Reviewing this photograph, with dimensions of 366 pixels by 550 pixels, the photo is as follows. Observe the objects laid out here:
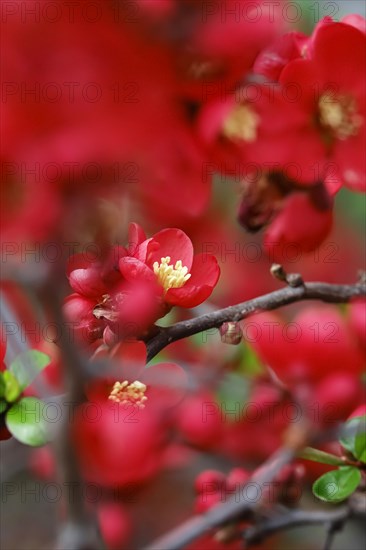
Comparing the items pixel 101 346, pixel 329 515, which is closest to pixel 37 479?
pixel 329 515

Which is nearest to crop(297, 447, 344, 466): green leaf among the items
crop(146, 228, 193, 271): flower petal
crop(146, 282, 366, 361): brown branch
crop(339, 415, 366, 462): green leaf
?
crop(339, 415, 366, 462): green leaf

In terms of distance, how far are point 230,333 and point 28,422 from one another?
157mm

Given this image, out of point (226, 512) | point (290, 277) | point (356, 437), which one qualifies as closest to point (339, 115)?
point (290, 277)

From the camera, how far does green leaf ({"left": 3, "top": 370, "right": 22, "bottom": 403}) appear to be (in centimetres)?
53

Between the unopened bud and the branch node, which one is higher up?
the branch node

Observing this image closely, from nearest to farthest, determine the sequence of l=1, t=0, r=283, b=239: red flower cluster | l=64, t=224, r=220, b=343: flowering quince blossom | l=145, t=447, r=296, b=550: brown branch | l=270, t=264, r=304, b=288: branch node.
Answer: l=1, t=0, r=283, b=239: red flower cluster < l=64, t=224, r=220, b=343: flowering quince blossom < l=270, t=264, r=304, b=288: branch node < l=145, t=447, r=296, b=550: brown branch

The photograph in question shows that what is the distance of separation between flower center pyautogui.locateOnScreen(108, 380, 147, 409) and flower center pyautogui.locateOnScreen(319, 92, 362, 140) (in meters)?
0.23

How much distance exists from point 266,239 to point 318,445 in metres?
0.21

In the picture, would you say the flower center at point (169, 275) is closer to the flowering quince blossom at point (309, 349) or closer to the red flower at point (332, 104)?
the red flower at point (332, 104)

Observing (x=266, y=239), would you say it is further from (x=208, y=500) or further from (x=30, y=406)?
(x=208, y=500)

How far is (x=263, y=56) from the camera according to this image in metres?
0.51

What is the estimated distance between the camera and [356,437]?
0.57m

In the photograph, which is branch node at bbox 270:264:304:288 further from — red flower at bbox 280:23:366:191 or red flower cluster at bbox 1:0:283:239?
red flower cluster at bbox 1:0:283:239

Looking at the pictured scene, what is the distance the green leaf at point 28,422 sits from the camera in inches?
19.8
